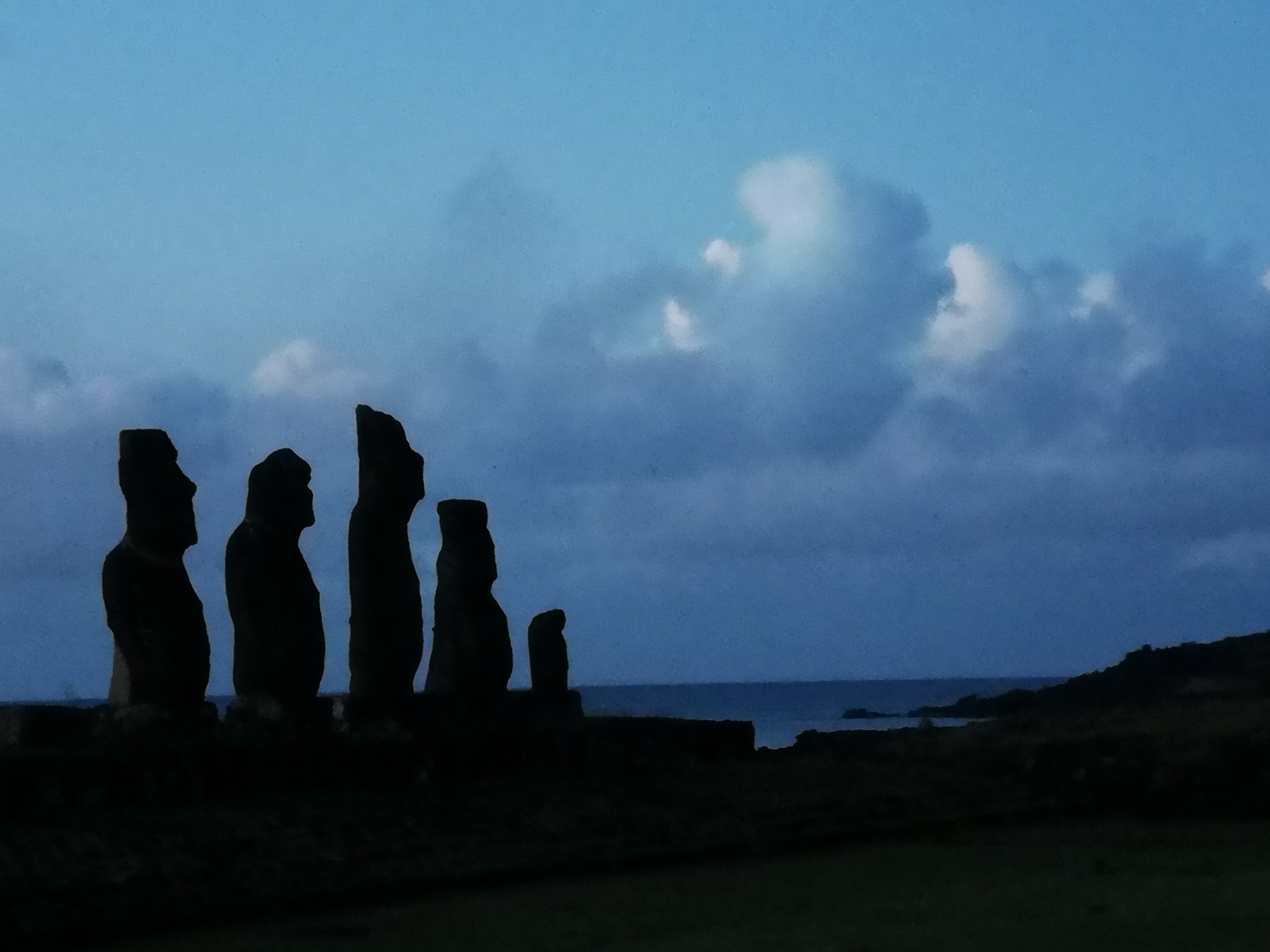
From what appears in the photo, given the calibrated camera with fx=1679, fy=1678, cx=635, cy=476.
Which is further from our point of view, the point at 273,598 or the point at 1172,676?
the point at 1172,676

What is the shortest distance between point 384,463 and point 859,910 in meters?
5.82

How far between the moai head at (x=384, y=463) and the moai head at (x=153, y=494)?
6.23 feet

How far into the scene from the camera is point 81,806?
375 inches

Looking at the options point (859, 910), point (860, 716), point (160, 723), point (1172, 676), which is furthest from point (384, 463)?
point (860, 716)

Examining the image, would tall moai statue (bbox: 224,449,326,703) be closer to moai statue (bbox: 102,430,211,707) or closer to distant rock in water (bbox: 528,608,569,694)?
moai statue (bbox: 102,430,211,707)

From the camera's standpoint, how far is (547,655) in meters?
16.8

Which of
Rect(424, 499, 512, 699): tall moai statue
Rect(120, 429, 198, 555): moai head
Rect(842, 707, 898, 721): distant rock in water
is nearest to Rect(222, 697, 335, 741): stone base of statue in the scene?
Rect(120, 429, 198, 555): moai head

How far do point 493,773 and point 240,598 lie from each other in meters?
2.28

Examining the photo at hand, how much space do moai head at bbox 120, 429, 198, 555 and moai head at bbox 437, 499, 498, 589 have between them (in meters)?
3.33

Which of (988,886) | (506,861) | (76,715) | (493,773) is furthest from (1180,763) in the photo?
(76,715)

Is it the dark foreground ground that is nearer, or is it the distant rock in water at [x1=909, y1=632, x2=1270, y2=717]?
the dark foreground ground

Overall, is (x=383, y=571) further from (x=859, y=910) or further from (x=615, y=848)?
(x=859, y=910)

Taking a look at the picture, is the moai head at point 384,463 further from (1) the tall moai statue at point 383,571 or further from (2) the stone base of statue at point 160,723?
(2) the stone base of statue at point 160,723

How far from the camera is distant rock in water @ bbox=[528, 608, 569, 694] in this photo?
659 inches
